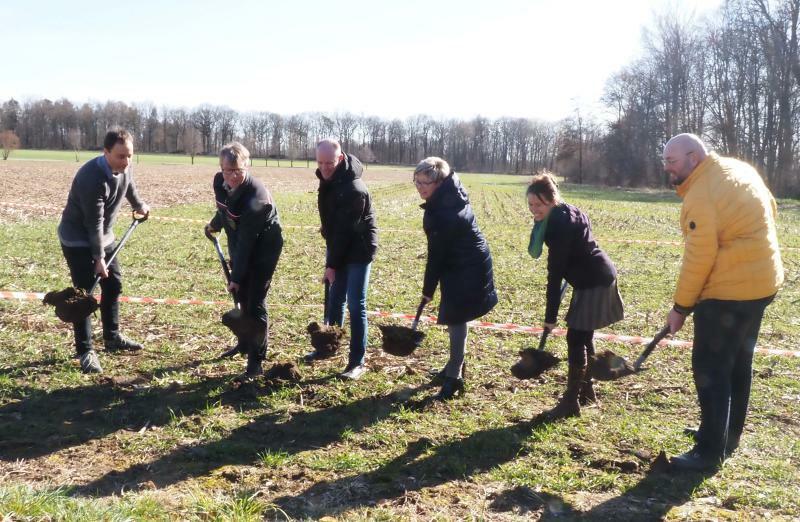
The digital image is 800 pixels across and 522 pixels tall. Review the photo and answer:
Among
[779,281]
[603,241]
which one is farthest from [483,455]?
[603,241]

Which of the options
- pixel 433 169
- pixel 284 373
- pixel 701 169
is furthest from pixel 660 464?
pixel 284 373

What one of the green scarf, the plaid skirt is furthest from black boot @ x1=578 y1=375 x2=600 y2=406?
the green scarf

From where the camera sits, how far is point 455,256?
15.7ft

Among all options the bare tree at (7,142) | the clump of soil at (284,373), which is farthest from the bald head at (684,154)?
the bare tree at (7,142)

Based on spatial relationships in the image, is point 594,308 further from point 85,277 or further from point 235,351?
point 85,277

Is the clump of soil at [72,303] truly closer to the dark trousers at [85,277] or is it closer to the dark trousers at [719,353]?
the dark trousers at [85,277]

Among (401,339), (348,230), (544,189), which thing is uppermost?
(544,189)

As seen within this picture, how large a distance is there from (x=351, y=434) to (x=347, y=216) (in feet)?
5.79

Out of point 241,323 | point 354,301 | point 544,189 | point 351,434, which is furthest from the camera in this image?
point 354,301

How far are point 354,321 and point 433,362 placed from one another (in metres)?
1.04

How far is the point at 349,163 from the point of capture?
17.1ft

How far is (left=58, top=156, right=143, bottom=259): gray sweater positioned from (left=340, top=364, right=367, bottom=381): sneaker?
233 cm

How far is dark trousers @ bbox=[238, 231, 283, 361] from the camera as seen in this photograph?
526cm

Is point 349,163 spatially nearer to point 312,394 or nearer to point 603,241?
point 312,394
